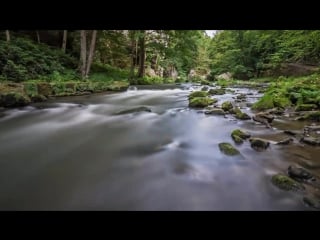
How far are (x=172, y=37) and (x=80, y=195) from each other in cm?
2205

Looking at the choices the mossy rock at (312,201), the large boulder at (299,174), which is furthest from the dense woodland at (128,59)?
the mossy rock at (312,201)

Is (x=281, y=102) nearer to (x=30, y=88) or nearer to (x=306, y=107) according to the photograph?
(x=306, y=107)

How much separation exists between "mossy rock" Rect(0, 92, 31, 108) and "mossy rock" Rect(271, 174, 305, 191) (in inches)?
372

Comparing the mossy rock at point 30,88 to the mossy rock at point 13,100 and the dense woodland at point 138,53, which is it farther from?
the dense woodland at point 138,53

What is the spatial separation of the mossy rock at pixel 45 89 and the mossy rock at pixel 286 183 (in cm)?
1079

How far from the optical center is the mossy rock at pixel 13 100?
9.82 meters

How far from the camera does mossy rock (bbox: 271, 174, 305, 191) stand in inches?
152

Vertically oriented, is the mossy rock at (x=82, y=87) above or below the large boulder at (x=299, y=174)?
below

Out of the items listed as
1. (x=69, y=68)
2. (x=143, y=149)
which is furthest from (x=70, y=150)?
(x=69, y=68)

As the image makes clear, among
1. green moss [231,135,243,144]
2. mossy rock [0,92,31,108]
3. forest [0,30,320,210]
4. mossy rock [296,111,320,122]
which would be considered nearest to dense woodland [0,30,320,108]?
mossy rock [0,92,31,108]

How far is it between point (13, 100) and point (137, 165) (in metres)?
7.37

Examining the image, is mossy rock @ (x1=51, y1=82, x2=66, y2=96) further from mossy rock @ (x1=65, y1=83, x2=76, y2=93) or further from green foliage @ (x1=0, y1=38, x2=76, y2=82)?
green foliage @ (x1=0, y1=38, x2=76, y2=82)

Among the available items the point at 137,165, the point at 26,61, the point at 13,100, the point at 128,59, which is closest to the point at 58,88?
the point at 26,61

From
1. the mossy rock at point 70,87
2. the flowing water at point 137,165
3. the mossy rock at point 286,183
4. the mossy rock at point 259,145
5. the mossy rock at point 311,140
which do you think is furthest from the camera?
the mossy rock at point 70,87
